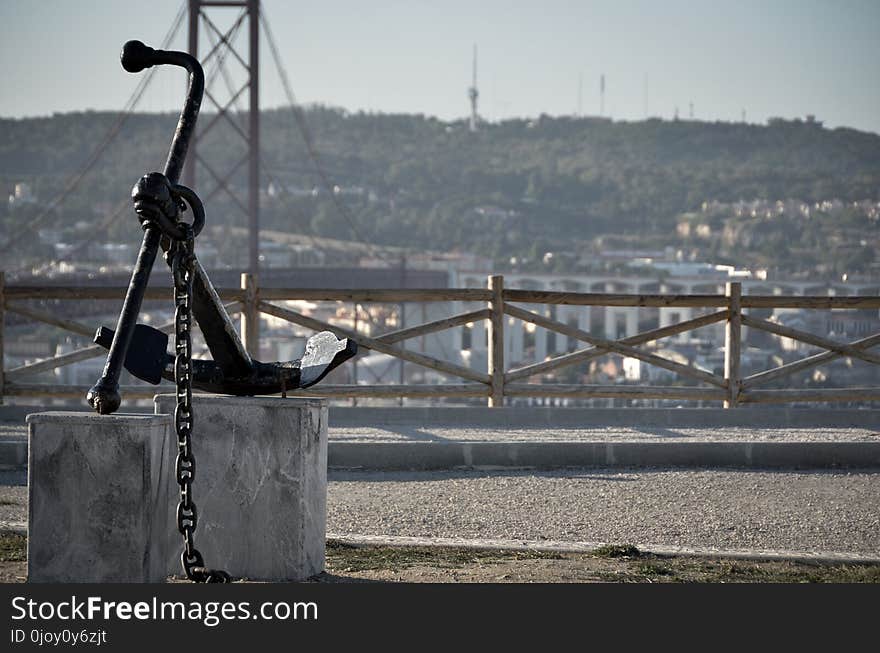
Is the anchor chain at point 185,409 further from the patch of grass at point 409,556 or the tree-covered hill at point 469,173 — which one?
the tree-covered hill at point 469,173

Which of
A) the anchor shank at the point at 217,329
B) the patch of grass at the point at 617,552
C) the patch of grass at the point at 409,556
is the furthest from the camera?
the patch of grass at the point at 617,552

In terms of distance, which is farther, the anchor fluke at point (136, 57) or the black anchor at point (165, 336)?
the anchor fluke at point (136, 57)

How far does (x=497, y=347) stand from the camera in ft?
36.2

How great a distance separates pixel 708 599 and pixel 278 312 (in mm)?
6527

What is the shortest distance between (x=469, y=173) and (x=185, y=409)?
6727 centimetres

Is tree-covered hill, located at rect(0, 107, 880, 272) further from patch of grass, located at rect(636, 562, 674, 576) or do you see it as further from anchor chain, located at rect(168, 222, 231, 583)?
anchor chain, located at rect(168, 222, 231, 583)

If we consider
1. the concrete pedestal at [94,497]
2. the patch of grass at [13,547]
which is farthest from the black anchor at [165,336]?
the patch of grass at [13,547]

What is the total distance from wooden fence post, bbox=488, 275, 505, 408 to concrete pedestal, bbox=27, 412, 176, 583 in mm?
6344

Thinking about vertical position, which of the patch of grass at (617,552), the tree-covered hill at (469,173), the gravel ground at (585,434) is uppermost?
the tree-covered hill at (469,173)

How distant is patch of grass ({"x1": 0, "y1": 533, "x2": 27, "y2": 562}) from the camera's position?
5.56m

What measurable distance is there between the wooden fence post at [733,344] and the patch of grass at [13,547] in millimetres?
6713

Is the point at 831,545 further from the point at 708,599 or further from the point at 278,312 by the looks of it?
the point at 278,312

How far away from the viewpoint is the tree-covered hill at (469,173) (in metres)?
59.8

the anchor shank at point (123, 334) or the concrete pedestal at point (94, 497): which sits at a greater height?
the anchor shank at point (123, 334)
